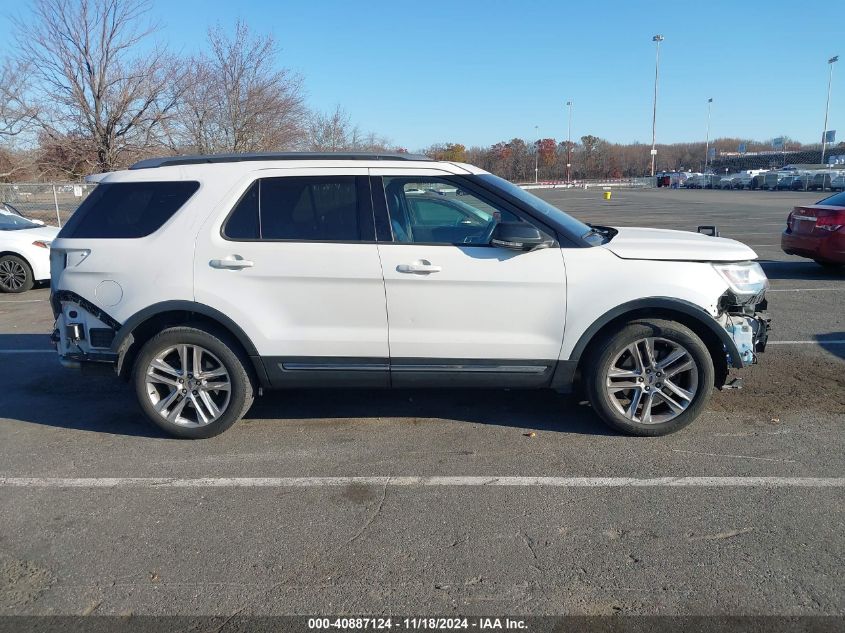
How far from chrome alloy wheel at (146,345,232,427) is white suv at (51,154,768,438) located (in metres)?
0.01

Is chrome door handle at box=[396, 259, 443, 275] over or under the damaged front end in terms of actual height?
over

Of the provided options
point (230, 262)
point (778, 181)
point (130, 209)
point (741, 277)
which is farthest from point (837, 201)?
point (778, 181)

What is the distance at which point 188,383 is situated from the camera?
179 inches

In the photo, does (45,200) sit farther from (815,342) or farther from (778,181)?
(778,181)

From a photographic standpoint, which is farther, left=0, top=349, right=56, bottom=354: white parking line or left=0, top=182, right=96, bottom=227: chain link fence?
left=0, top=182, right=96, bottom=227: chain link fence

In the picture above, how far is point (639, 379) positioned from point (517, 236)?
1.31m

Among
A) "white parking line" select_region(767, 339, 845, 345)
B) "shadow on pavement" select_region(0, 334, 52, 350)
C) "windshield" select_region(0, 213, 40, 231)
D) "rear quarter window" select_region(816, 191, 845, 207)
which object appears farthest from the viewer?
"windshield" select_region(0, 213, 40, 231)

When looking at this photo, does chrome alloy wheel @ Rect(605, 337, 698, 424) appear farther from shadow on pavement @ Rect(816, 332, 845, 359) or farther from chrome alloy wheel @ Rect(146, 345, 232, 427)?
shadow on pavement @ Rect(816, 332, 845, 359)

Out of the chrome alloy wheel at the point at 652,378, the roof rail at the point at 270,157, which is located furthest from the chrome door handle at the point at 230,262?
the chrome alloy wheel at the point at 652,378

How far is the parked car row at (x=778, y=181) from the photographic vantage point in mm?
47125

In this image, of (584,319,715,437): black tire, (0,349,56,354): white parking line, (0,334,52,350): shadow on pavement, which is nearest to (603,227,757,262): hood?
(584,319,715,437): black tire

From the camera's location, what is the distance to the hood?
432 centimetres

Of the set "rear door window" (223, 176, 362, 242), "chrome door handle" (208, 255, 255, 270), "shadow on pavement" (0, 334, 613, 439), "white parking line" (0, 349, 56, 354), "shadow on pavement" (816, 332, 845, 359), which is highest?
"rear door window" (223, 176, 362, 242)

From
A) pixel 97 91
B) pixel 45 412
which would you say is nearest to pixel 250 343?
pixel 45 412
